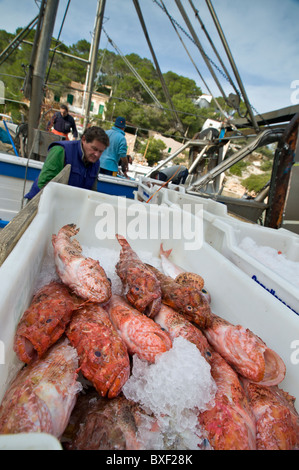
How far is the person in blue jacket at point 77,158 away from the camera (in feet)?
10.5

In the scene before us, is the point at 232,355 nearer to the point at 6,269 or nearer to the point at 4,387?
the point at 4,387

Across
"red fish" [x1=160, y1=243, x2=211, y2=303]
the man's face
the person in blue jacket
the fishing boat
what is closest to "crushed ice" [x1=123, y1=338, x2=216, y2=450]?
the fishing boat

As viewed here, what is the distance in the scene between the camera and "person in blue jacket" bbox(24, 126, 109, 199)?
10.5 feet

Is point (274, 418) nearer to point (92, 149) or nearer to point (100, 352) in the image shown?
point (100, 352)

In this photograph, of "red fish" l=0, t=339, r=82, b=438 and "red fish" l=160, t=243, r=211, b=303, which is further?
"red fish" l=160, t=243, r=211, b=303

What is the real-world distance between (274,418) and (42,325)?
1.13 meters

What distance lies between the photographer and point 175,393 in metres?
1.03

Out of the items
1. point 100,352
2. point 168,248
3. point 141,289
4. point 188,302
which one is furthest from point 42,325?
point 168,248

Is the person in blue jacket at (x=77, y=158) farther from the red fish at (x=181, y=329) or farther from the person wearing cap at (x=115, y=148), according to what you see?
the person wearing cap at (x=115, y=148)

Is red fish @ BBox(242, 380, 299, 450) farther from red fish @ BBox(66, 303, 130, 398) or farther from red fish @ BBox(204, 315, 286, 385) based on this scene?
red fish @ BBox(66, 303, 130, 398)

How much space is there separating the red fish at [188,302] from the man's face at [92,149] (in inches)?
95.0

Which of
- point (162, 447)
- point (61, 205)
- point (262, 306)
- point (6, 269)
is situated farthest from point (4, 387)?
point (61, 205)

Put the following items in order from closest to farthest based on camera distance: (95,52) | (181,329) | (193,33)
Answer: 1. (181,329)
2. (193,33)
3. (95,52)

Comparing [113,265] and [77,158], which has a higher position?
[77,158]
